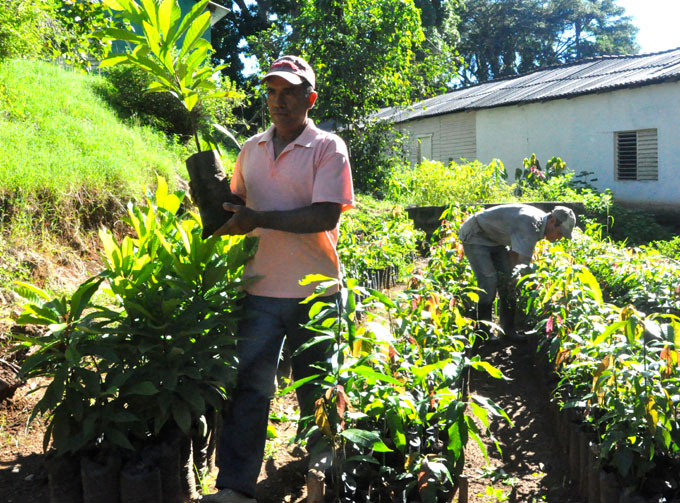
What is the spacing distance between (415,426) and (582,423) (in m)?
1.04

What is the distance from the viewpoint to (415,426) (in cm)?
287

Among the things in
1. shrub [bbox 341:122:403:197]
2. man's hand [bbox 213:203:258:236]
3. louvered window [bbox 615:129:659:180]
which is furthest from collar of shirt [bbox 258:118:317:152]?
louvered window [bbox 615:129:659:180]

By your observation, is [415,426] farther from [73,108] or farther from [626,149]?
[626,149]

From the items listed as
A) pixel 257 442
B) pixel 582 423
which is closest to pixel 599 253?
pixel 582 423

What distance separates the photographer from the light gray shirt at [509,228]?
5.59 meters

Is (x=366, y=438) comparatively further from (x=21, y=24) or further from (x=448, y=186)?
(x=448, y=186)

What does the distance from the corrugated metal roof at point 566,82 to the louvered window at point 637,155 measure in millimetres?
1079

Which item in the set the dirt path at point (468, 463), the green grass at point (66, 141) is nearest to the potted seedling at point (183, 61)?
the dirt path at point (468, 463)

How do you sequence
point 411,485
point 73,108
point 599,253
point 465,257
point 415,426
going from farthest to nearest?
point 73,108
point 599,253
point 465,257
point 415,426
point 411,485

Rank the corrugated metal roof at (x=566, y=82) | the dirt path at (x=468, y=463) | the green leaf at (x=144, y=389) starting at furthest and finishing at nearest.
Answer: the corrugated metal roof at (x=566, y=82) → the dirt path at (x=468, y=463) → the green leaf at (x=144, y=389)

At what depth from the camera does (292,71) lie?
2668 mm

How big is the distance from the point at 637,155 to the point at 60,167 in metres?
11.7

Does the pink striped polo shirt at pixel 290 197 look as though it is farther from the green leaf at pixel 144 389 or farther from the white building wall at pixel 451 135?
the white building wall at pixel 451 135

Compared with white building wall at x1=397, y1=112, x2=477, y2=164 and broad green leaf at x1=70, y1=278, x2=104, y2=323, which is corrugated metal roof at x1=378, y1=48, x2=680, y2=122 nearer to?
white building wall at x1=397, y1=112, x2=477, y2=164
